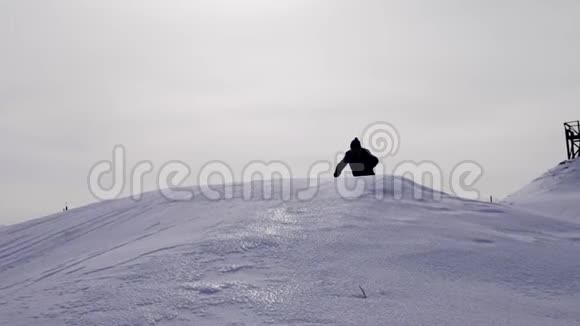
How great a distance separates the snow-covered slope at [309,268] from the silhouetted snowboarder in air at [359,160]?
10.3 feet

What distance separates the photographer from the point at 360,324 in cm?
265

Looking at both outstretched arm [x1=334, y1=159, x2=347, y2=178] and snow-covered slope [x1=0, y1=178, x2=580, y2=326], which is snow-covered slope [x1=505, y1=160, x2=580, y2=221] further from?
snow-covered slope [x1=0, y1=178, x2=580, y2=326]

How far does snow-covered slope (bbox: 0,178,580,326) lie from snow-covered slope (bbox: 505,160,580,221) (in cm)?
777

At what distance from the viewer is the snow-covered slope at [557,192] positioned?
12.5 metres

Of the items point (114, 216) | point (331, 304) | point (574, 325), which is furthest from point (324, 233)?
point (114, 216)

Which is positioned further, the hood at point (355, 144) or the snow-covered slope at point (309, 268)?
the hood at point (355, 144)

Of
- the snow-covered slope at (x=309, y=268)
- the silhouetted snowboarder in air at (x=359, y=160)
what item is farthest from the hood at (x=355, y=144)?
the snow-covered slope at (x=309, y=268)

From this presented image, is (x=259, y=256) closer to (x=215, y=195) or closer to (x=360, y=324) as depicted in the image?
(x=360, y=324)

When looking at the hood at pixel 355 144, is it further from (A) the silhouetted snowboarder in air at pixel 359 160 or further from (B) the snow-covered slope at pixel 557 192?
(B) the snow-covered slope at pixel 557 192

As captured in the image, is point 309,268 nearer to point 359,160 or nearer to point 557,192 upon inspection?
point 359,160

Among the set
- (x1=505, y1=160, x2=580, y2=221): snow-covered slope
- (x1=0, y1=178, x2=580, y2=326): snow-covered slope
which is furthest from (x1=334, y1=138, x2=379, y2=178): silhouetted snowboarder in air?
(x1=505, y1=160, x2=580, y2=221): snow-covered slope

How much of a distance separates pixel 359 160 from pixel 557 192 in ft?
38.1

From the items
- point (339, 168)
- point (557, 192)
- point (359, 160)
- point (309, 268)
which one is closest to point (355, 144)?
point (359, 160)

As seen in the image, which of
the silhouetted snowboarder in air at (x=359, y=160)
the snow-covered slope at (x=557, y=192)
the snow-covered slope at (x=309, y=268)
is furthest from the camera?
the snow-covered slope at (x=557, y=192)
